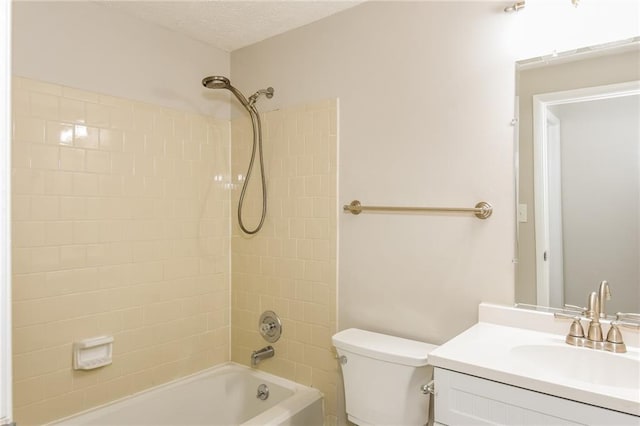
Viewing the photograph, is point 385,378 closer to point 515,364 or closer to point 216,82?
point 515,364

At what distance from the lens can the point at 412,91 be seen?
187 centimetres

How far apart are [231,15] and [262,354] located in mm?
1799

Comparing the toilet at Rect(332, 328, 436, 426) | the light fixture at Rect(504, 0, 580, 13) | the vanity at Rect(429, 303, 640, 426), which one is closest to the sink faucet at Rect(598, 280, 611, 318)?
the vanity at Rect(429, 303, 640, 426)

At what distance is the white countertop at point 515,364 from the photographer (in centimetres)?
102

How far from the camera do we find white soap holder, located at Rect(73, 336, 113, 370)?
1.90 meters

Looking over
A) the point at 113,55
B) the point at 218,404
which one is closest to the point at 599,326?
the point at 218,404

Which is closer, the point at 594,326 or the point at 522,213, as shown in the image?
the point at 594,326

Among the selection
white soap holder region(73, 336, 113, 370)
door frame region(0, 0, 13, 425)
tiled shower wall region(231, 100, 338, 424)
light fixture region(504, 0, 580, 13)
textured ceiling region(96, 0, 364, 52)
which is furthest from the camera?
tiled shower wall region(231, 100, 338, 424)

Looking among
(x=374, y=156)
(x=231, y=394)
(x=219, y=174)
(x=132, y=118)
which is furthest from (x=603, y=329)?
(x=132, y=118)

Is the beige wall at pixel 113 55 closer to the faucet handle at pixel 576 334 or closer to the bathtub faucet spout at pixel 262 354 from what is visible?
the bathtub faucet spout at pixel 262 354

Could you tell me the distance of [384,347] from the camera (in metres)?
1.72

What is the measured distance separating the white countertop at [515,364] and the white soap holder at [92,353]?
154 centimetres

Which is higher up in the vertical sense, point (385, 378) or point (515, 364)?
point (515, 364)

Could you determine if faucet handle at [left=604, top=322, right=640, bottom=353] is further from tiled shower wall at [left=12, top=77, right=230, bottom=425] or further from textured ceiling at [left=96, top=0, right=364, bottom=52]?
tiled shower wall at [left=12, top=77, right=230, bottom=425]
